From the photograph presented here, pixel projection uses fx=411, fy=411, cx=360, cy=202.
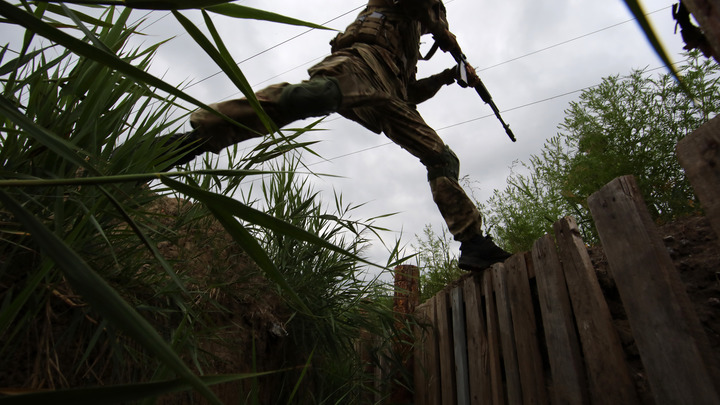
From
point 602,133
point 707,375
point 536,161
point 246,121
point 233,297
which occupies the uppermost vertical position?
point 536,161

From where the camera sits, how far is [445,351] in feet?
7.02

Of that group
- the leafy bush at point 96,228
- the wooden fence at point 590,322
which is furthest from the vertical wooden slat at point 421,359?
the leafy bush at point 96,228

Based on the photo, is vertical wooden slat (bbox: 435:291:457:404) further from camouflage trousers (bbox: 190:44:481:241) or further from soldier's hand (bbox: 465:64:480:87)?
soldier's hand (bbox: 465:64:480:87)

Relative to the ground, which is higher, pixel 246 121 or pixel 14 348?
pixel 246 121

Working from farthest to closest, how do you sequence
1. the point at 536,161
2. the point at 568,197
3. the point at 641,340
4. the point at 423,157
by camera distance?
the point at 536,161 → the point at 423,157 → the point at 568,197 → the point at 641,340

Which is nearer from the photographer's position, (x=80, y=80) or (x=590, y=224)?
(x=80, y=80)

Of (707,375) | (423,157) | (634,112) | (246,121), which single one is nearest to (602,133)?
(634,112)

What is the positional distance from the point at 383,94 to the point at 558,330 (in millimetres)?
1399

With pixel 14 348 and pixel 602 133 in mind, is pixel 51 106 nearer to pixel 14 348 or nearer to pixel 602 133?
pixel 14 348

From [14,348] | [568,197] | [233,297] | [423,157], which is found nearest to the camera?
[14,348]

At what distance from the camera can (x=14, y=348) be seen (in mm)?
760

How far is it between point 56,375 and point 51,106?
573 millimetres

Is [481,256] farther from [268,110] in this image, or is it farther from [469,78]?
[469,78]

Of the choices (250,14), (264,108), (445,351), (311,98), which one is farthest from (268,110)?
(445,351)
